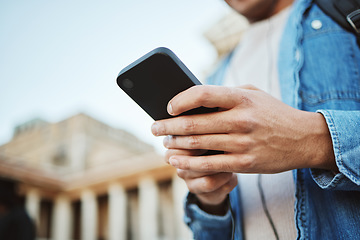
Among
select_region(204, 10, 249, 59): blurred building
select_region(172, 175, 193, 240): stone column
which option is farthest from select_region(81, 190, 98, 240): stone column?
select_region(204, 10, 249, 59): blurred building

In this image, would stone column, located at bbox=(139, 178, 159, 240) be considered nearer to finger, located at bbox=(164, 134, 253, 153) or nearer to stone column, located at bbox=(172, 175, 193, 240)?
stone column, located at bbox=(172, 175, 193, 240)

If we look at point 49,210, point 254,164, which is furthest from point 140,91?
point 49,210

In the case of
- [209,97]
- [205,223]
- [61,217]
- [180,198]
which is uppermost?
[209,97]

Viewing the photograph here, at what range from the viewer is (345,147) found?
1.77 feet

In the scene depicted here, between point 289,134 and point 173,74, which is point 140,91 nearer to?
point 173,74

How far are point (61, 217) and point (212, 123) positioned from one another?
890cm

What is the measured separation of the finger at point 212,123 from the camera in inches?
19.8

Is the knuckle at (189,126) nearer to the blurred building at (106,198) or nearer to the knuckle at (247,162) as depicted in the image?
the knuckle at (247,162)

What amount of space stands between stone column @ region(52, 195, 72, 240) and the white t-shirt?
26.8ft

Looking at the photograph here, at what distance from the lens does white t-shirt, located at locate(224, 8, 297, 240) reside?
2.51 ft

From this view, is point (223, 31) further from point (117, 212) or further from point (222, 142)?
point (222, 142)

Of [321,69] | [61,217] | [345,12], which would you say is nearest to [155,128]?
[321,69]

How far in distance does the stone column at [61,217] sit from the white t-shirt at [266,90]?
26.8 ft

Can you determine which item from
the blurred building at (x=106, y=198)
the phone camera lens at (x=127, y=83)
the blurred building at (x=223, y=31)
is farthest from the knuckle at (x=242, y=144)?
the blurred building at (x=223, y=31)
